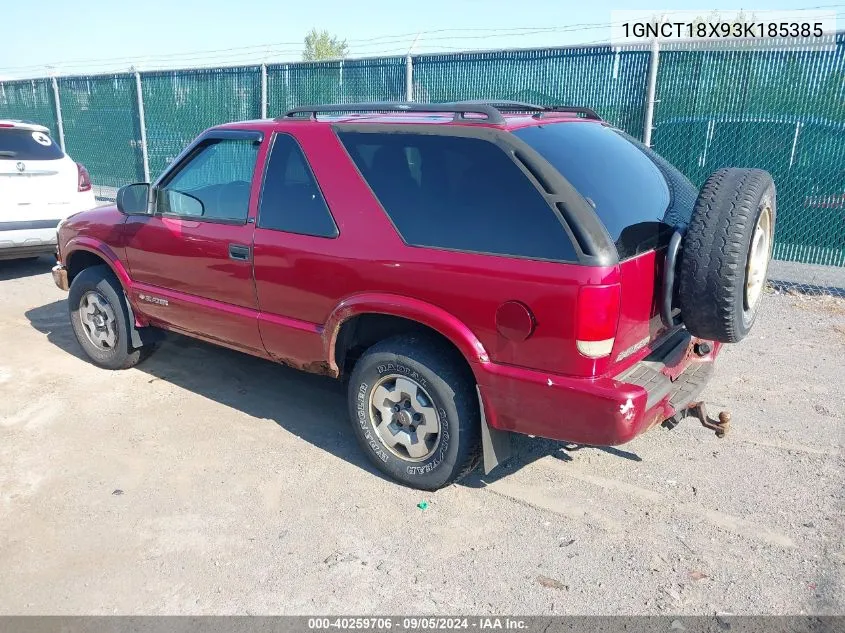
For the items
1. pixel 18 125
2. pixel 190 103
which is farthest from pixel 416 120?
pixel 190 103

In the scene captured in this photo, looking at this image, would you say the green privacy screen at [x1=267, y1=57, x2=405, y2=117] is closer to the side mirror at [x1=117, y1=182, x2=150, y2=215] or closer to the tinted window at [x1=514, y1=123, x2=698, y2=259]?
the side mirror at [x1=117, y1=182, x2=150, y2=215]

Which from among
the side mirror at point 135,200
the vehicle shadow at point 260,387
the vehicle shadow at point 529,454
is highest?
the side mirror at point 135,200

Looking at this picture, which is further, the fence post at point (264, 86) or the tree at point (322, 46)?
the tree at point (322, 46)

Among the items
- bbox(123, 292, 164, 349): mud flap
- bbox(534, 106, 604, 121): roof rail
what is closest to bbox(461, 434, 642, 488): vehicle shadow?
bbox(534, 106, 604, 121): roof rail

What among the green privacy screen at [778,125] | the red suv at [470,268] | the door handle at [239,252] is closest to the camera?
the red suv at [470,268]

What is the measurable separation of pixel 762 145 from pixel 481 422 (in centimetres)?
583

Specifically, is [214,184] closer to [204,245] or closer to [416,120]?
[204,245]

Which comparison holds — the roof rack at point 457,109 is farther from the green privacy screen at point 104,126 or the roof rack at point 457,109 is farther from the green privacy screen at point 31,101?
the green privacy screen at point 31,101

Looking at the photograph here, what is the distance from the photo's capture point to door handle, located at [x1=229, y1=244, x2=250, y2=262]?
3.88 m

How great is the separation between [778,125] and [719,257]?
528cm

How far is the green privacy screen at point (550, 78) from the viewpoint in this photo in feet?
25.7

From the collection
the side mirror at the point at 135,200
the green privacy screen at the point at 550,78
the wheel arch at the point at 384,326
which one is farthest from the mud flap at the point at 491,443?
the green privacy screen at the point at 550,78

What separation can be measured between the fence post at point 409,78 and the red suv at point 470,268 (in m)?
5.29

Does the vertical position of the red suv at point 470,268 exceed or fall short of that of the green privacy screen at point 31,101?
it falls short
